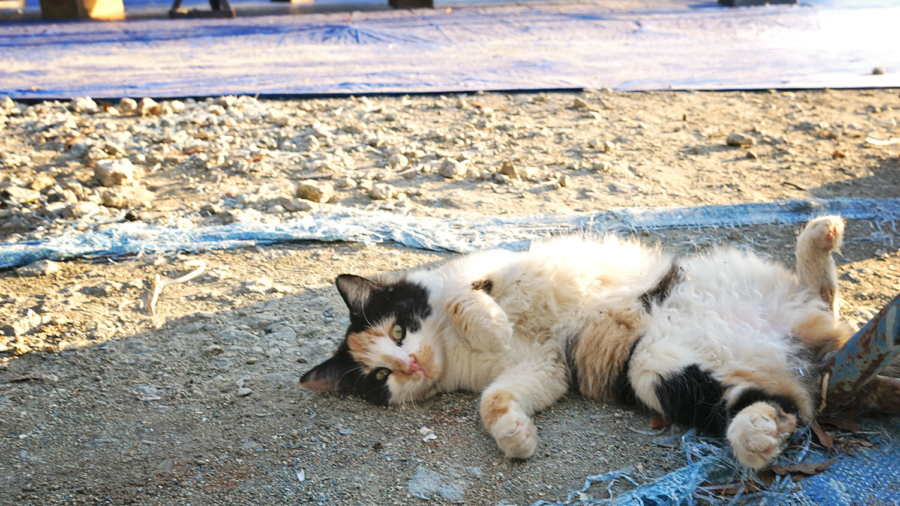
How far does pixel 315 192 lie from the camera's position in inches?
135

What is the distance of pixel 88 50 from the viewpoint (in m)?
5.95

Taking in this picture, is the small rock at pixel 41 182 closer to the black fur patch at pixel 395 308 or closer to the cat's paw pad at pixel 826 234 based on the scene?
the black fur patch at pixel 395 308

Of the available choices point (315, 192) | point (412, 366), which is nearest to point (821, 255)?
point (412, 366)

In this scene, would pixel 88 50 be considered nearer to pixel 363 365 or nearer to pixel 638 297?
pixel 363 365

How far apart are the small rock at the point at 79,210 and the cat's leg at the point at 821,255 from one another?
11.0ft

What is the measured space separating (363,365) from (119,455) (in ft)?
2.53

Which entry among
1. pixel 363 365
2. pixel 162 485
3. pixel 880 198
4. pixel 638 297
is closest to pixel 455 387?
pixel 363 365

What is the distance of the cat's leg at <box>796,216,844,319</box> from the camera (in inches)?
76.0

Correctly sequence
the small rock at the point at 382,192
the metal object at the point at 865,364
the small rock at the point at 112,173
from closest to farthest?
the metal object at the point at 865,364 → the small rock at the point at 382,192 → the small rock at the point at 112,173

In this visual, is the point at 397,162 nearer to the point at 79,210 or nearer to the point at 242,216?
the point at 242,216

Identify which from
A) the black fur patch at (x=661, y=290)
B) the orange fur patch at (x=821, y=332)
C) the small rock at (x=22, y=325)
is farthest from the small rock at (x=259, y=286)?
the orange fur patch at (x=821, y=332)

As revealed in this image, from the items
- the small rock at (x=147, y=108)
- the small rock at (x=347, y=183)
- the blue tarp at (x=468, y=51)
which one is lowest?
the small rock at (x=347, y=183)

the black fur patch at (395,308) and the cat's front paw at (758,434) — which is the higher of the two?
the black fur patch at (395,308)

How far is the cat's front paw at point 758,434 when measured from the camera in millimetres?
1516
